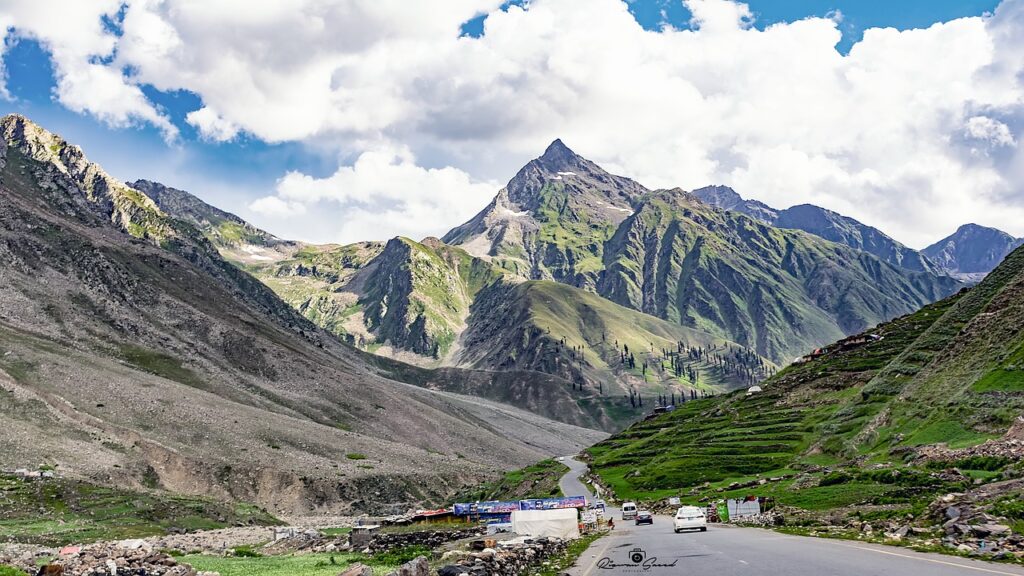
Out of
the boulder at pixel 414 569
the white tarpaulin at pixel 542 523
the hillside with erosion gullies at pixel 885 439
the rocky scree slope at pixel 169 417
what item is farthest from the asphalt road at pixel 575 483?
the boulder at pixel 414 569

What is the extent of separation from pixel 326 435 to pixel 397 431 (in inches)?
1655

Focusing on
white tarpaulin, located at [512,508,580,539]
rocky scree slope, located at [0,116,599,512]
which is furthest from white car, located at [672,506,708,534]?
rocky scree slope, located at [0,116,599,512]

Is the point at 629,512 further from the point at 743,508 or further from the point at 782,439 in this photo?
the point at 782,439

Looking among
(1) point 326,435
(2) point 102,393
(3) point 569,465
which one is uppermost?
(2) point 102,393

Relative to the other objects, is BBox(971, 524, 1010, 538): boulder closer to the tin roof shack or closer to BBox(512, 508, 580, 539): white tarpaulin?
BBox(512, 508, 580, 539): white tarpaulin

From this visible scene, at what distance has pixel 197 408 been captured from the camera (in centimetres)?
13912

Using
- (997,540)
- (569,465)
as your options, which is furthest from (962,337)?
(569,465)

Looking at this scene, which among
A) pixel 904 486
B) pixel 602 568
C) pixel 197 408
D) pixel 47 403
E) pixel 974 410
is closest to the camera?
pixel 602 568

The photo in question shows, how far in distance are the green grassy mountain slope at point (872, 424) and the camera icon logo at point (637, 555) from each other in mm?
15748

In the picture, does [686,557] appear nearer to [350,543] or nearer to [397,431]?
[350,543]

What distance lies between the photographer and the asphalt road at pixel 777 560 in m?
19.6

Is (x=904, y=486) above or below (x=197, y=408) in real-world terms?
below
